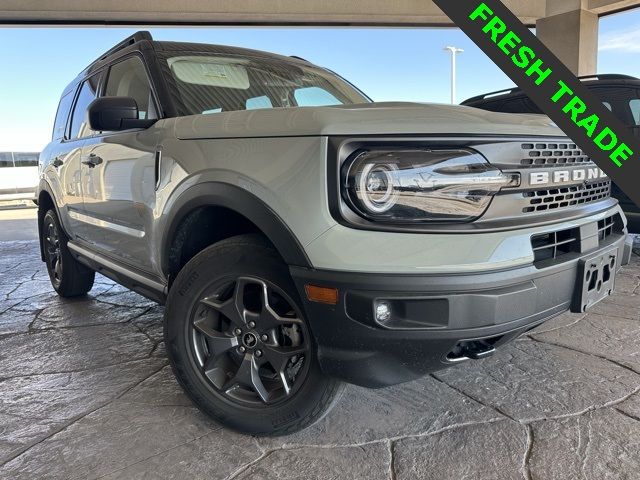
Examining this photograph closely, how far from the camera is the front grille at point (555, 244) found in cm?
185

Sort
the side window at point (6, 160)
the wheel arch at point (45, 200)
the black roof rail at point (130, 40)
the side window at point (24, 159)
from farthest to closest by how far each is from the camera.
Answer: the side window at point (24, 159)
the side window at point (6, 160)
the wheel arch at point (45, 200)
the black roof rail at point (130, 40)

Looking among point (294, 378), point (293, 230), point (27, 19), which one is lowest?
point (294, 378)

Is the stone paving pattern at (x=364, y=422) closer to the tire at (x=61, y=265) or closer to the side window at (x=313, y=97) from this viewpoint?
the tire at (x=61, y=265)

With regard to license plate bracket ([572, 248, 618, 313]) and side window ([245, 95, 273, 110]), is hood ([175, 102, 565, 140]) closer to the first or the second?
license plate bracket ([572, 248, 618, 313])

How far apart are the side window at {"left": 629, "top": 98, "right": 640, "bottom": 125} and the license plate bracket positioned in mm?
3928

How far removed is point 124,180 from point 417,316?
76.0 inches

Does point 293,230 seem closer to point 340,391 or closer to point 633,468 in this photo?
point 340,391

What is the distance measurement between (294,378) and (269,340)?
7.2 inches

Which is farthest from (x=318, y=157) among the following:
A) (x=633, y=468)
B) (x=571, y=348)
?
(x=571, y=348)

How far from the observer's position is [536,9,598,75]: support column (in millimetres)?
10711

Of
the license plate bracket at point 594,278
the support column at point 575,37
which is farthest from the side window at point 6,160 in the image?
the license plate bracket at point 594,278

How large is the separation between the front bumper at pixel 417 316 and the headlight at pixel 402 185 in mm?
215

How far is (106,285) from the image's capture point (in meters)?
5.14

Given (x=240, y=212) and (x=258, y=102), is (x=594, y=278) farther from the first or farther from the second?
(x=258, y=102)
